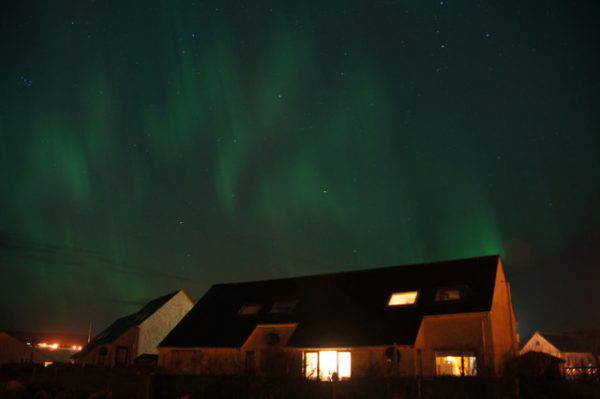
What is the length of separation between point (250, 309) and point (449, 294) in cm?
1267

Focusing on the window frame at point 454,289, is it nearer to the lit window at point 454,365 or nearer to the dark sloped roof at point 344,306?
the dark sloped roof at point 344,306

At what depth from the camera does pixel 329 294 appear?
3222 cm

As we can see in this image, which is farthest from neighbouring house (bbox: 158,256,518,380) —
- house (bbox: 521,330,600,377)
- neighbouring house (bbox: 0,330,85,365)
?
house (bbox: 521,330,600,377)

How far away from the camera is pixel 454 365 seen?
84.7 feet

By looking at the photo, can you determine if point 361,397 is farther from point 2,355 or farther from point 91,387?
point 2,355

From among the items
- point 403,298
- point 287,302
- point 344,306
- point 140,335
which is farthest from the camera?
point 140,335

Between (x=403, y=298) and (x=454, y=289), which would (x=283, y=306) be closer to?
(x=403, y=298)

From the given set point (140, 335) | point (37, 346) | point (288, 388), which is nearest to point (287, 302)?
point (140, 335)

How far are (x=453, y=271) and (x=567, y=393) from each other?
13.3 m

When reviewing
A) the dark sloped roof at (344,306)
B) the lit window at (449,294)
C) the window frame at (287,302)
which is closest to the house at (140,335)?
the dark sloped roof at (344,306)

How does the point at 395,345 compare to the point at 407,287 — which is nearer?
the point at 395,345

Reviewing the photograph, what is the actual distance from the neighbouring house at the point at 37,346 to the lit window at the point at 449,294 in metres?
51.2

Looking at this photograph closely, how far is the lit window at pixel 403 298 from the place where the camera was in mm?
27694

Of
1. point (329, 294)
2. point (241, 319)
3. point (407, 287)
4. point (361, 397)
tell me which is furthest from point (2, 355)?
point (361, 397)
